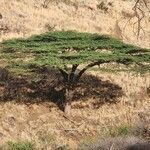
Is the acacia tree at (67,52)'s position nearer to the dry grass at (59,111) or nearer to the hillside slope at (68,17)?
the dry grass at (59,111)

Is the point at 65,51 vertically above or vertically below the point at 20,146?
above

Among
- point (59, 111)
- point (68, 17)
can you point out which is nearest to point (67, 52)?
point (59, 111)

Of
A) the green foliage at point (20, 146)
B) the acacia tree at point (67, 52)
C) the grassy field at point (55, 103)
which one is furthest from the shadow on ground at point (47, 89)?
the green foliage at point (20, 146)

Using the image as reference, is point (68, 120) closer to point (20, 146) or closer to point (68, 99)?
point (68, 99)

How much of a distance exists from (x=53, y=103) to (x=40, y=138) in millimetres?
4240

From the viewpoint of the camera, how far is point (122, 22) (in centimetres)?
3947

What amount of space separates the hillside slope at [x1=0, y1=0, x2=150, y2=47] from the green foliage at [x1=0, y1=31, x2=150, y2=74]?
611cm

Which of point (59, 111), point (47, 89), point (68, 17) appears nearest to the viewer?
point (59, 111)

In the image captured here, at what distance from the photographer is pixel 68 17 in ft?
124

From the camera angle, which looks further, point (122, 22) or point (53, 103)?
point (122, 22)

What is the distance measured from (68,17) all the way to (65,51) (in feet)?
45.9

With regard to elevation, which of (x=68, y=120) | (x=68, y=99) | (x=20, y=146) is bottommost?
(x=20, y=146)

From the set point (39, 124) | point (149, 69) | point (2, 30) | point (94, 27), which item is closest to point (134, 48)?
point (149, 69)

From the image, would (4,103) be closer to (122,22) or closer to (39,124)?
(39,124)
